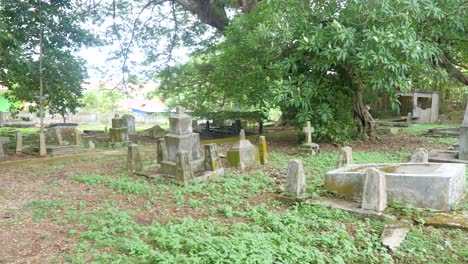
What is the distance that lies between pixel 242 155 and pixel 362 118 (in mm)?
5744

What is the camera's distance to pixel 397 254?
398 centimetres

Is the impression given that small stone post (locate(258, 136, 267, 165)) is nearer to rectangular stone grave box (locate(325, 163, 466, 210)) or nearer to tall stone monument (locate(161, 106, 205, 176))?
tall stone monument (locate(161, 106, 205, 176))

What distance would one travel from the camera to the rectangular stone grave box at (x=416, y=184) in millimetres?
5039

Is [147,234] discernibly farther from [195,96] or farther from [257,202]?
[195,96]

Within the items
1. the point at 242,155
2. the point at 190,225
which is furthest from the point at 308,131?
the point at 190,225

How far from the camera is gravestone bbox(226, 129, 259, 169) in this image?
28.1 ft

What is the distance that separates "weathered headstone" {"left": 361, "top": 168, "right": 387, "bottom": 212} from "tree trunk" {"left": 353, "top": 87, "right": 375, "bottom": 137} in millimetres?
7494

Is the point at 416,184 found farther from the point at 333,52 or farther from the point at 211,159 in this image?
the point at 333,52

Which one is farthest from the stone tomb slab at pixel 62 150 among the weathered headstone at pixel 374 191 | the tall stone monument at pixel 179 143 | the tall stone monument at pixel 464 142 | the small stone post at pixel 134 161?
the tall stone monument at pixel 464 142

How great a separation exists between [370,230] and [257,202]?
6.19 ft

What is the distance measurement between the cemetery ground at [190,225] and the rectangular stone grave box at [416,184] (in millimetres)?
205

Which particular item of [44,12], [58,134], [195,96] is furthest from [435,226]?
[195,96]

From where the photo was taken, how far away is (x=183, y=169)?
709 cm

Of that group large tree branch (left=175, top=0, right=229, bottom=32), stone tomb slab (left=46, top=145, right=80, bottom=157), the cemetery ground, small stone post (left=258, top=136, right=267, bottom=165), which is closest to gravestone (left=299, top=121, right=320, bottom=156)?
small stone post (left=258, top=136, right=267, bottom=165)
